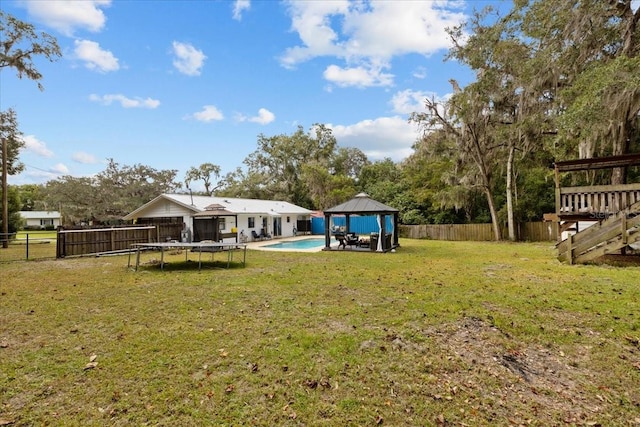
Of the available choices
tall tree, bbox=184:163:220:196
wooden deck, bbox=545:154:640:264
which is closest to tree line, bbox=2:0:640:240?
wooden deck, bbox=545:154:640:264

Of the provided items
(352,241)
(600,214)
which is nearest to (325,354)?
(600,214)

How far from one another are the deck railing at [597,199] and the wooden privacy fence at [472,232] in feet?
28.6

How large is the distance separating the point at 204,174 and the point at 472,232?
1318 inches

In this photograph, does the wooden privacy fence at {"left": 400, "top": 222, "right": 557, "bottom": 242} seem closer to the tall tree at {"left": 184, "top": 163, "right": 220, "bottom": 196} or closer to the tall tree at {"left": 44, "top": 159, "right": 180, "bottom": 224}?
the tall tree at {"left": 44, "top": 159, "right": 180, "bottom": 224}

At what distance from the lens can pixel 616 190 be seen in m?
8.95

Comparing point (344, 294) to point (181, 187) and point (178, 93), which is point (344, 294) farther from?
point (181, 187)

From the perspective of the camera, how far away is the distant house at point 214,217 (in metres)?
16.6

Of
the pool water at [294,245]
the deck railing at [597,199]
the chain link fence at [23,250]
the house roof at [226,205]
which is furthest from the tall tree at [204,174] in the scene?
the deck railing at [597,199]

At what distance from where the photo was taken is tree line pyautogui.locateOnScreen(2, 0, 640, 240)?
33.5 feet

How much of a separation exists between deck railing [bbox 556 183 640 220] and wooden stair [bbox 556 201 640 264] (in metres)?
0.38

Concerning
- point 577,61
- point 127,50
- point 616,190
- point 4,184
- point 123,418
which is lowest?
point 123,418

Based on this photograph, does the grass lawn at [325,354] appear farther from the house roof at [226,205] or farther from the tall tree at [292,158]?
the tall tree at [292,158]

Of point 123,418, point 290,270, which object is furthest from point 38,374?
point 290,270

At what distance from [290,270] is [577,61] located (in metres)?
12.2
